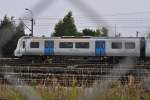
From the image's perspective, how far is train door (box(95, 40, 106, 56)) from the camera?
1657 centimetres

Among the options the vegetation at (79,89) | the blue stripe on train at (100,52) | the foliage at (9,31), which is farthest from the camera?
the blue stripe on train at (100,52)

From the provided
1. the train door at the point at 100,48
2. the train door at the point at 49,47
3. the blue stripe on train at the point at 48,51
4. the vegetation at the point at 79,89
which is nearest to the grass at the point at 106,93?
the vegetation at the point at 79,89

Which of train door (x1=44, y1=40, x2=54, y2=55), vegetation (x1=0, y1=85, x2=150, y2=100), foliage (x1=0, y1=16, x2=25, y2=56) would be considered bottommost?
vegetation (x1=0, y1=85, x2=150, y2=100)

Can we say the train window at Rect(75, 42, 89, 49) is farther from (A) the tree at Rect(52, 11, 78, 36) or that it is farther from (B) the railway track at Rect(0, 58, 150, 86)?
(A) the tree at Rect(52, 11, 78, 36)

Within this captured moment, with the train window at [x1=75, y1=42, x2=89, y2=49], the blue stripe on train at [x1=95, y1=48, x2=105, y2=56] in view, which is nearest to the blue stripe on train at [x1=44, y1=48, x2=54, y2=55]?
the train window at [x1=75, y1=42, x2=89, y2=49]

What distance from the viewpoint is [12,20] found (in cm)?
191

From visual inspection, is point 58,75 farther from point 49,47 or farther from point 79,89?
point 49,47

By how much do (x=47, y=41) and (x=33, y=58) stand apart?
1.10 m

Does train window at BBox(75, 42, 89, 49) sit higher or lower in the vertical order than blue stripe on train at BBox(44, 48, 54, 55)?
higher

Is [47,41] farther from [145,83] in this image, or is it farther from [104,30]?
[104,30]

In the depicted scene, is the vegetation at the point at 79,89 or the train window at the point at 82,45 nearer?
the vegetation at the point at 79,89

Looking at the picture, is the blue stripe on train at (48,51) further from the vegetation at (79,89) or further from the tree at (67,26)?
the tree at (67,26)

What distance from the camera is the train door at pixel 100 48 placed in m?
16.6

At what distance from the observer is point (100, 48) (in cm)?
1694
